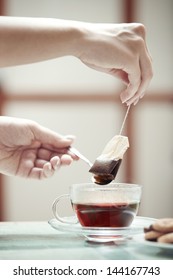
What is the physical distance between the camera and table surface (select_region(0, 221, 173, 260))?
731 millimetres

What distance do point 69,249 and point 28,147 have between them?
41cm

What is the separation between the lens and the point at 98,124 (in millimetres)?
2656

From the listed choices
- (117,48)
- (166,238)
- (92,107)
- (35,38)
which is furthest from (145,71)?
(92,107)

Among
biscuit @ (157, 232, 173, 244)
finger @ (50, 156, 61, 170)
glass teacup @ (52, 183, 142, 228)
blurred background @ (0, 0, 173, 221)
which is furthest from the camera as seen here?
blurred background @ (0, 0, 173, 221)

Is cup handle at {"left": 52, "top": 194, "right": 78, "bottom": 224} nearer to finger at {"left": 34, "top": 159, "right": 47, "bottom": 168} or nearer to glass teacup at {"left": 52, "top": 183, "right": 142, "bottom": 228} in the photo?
glass teacup at {"left": 52, "top": 183, "right": 142, "bottom": 228}

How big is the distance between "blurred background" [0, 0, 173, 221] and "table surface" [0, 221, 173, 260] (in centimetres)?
167

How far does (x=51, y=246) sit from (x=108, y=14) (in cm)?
197

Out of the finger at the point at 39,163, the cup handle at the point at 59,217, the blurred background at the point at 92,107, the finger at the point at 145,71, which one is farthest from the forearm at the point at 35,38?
the blurred background at the point at 92,107

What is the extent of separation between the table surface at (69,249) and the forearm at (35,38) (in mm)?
289

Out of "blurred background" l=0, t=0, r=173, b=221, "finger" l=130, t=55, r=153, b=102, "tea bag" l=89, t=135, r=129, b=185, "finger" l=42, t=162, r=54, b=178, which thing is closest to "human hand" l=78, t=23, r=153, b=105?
"finger" l=130, t=55, r=153, b=102

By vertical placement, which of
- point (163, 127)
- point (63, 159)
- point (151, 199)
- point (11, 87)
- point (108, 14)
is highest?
point (108, 14)

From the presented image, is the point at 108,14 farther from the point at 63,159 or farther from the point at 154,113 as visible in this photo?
the point at 63,159

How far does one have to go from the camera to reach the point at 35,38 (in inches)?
31.8
